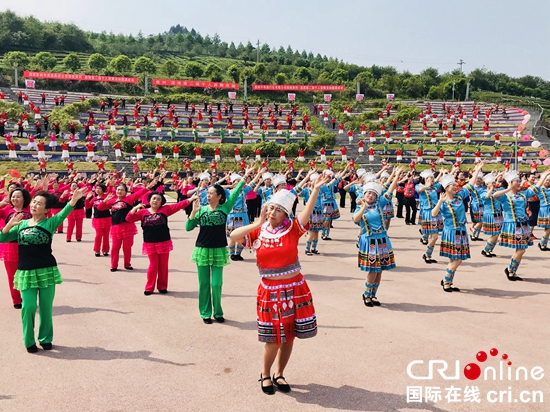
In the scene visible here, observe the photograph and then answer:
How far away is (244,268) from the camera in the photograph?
9102 mm

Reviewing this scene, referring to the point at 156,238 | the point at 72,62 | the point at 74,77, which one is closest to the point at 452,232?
the point at 156,238

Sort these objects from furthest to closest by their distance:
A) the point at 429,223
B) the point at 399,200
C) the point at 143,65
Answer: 1. the point at 143,65
2. the point at 399,200
3. the point at 429,223

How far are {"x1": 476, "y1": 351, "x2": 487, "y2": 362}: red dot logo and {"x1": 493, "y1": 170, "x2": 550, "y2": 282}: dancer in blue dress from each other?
3544 millimetres

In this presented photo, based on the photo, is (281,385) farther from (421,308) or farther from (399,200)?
(399,200)

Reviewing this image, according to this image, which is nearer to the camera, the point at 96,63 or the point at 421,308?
the point at 421,308

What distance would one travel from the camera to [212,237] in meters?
5.95

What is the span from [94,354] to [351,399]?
2.74 m

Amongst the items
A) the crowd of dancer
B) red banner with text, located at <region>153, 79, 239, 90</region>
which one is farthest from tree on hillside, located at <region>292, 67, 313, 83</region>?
the crowd of dancer

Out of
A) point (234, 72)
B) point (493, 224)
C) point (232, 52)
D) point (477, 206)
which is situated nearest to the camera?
point (493, 224)

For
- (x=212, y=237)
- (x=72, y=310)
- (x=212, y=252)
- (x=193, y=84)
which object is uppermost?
(x=193, y=84)

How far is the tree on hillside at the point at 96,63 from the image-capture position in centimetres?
5626

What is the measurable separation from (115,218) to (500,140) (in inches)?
1270

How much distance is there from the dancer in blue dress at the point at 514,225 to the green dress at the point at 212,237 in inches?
181

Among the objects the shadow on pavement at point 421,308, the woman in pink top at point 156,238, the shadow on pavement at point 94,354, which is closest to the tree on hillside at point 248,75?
the woman in pink top at point 156,238
